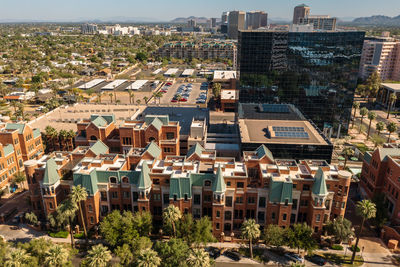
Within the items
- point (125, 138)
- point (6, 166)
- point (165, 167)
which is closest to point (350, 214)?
point (165, 167)

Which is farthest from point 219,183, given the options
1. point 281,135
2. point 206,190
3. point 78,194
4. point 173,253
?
point 281,135

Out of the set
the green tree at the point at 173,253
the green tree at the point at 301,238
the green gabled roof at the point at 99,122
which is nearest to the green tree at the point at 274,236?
the green tree at the point at 301,238

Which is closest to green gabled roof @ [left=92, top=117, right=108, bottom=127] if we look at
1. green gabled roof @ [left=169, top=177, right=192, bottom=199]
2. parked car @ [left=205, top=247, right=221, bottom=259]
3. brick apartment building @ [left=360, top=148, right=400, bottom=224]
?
green gabled roof @ [left=169, top=177, right=192, bottom=199]

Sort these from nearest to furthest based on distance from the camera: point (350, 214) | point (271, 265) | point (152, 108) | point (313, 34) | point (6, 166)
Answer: point (271, 265) < point (350, 214) < point (6, 166) < point (313, 34) < point (152, 108)

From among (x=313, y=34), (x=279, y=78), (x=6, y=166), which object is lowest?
(x=6, y=166)

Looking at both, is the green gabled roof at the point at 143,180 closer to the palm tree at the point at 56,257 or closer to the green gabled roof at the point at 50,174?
the green gabled roof at the point at 50,174

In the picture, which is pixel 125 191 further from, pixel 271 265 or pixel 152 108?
pixel 152 108

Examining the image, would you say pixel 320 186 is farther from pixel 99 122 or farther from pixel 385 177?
pixel 99 122
